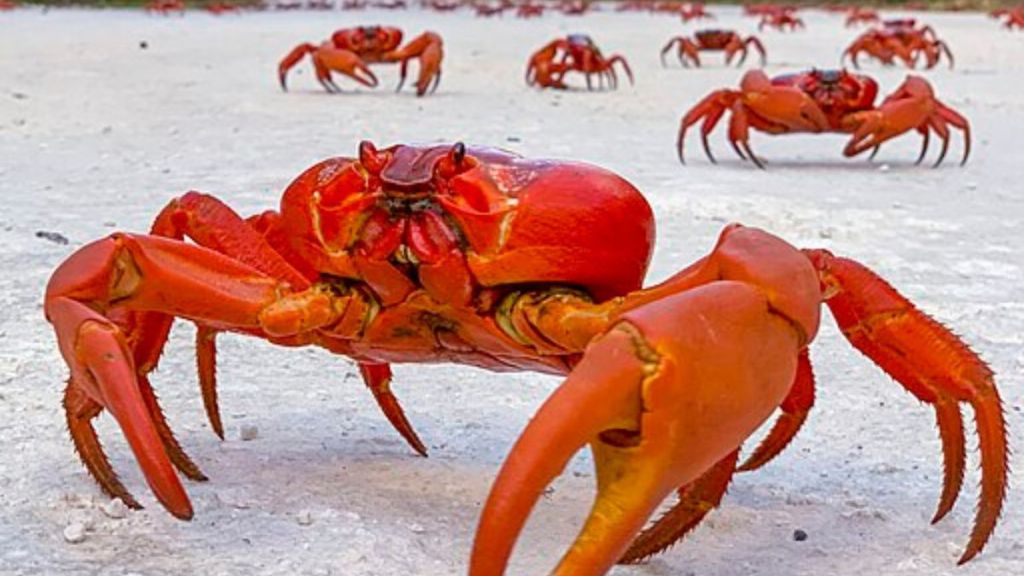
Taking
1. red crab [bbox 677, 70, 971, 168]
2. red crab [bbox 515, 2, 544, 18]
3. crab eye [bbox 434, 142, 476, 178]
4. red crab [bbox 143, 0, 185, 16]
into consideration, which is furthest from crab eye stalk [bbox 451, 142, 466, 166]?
red crab [bbox 515, 2, 544, 18]

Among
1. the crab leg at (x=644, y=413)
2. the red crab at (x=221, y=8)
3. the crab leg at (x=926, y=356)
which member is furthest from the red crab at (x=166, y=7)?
the crab leg at (x=644, y=413)

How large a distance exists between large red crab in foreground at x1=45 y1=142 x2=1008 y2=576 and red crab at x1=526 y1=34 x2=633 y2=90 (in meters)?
11.4

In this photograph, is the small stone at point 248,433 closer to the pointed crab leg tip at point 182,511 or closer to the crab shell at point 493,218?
the crab shell at point 493,218

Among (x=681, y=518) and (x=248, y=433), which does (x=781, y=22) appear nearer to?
(x=248, y=433)

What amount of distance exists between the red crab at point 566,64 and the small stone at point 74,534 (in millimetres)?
11670

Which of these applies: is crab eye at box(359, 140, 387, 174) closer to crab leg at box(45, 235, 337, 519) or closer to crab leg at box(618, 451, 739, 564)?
crab leg at box(45, 235, 337, 519)

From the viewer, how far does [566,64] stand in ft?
47.3

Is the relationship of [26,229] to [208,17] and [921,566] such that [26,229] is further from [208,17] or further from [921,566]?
[208,17]

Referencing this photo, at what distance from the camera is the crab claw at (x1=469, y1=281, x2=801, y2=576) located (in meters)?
1.71

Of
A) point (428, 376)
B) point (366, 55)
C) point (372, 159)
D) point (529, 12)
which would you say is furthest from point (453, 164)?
point (529, 12)

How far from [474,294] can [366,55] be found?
463 inches

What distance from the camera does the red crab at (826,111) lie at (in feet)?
28.3

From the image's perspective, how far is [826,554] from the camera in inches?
99.7

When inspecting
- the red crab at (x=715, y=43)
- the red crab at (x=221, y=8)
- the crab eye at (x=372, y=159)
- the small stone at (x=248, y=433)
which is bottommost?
the red crab at (x=221, y=8)
